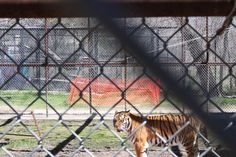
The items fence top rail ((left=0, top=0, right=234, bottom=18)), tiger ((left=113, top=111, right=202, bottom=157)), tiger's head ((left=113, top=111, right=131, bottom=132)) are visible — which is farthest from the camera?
tiger's head ((left=113, top=111, right=131, bottom=132))

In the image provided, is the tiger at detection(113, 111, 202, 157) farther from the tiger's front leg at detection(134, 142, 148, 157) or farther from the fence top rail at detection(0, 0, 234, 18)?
the fence top rail at detection(0, 0, 234, 18)

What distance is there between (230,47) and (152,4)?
9.85 m

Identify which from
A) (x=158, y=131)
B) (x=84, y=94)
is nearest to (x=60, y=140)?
(x=158, y=131)

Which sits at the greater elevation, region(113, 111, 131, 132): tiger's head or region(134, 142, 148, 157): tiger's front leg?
region(113, 111, 131, 132): tiger's head

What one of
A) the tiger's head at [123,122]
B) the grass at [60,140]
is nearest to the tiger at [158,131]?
the tiger's head at [123,122]

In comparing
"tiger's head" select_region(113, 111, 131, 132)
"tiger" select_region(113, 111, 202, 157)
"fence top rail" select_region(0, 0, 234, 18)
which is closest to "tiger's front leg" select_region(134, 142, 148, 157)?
"tiger" select_region(113, 111, 202, 157)

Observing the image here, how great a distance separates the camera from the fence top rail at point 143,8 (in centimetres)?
150

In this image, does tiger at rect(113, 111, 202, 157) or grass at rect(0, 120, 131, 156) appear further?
grass at rect(0, 120, 131, 156)

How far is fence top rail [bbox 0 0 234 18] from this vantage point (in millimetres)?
1505

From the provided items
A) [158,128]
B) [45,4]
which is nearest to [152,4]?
[45,4]

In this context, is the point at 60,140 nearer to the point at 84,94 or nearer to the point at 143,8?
the point at 84,94

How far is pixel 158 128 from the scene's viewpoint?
7.61 m

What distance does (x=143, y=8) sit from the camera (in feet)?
5.04

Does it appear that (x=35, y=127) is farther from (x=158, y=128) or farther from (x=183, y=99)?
(x=183, y=99)
